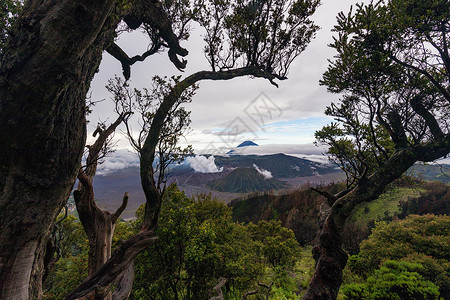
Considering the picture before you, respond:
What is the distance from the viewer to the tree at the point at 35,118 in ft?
6.00

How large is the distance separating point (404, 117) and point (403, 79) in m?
1.22

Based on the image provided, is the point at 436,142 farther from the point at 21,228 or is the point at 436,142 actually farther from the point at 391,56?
the point at 21,228

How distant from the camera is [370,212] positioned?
6462 centimetres

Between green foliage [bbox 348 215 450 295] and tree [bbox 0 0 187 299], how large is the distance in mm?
18228

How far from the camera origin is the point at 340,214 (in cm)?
586

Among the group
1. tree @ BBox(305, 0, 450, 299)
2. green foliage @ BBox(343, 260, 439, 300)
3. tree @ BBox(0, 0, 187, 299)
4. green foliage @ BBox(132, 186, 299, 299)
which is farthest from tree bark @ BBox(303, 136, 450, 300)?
tree @ BBox(0, 0, 187, 299)

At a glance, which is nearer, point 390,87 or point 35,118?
point 35,118

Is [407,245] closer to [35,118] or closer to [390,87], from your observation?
[390,87]

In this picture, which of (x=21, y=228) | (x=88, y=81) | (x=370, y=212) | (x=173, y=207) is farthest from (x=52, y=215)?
(x=370, y=212)

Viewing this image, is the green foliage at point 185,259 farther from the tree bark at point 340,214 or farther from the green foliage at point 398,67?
the green foliage at point 398,67

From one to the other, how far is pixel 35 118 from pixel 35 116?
0.08ft

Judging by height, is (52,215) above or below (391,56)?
below

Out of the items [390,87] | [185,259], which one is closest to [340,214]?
[390,87]

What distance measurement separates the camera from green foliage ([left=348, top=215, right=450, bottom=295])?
13281 millimetres
